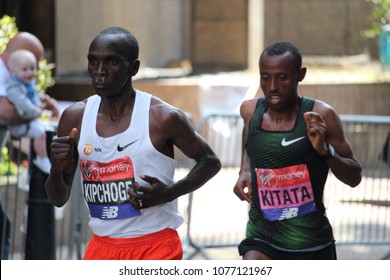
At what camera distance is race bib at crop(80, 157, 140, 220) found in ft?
15.8

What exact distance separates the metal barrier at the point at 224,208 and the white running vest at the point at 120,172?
2.82 meters

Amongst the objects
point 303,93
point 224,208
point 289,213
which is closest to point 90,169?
point 289,213

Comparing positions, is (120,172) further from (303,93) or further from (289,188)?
(303,93)

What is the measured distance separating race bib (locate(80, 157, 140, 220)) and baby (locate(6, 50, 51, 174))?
3103 millimetres

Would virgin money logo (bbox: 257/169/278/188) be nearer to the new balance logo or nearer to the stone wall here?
the new balance logo

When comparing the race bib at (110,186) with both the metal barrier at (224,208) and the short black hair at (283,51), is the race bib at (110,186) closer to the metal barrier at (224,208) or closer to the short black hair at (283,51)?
the short black hair at (283,51)

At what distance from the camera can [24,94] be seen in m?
8.24

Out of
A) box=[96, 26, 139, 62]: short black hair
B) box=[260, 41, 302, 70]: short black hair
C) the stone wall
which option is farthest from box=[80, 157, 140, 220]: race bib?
the stone wall

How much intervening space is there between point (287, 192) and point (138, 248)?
80cm

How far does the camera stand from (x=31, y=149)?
756 cm
